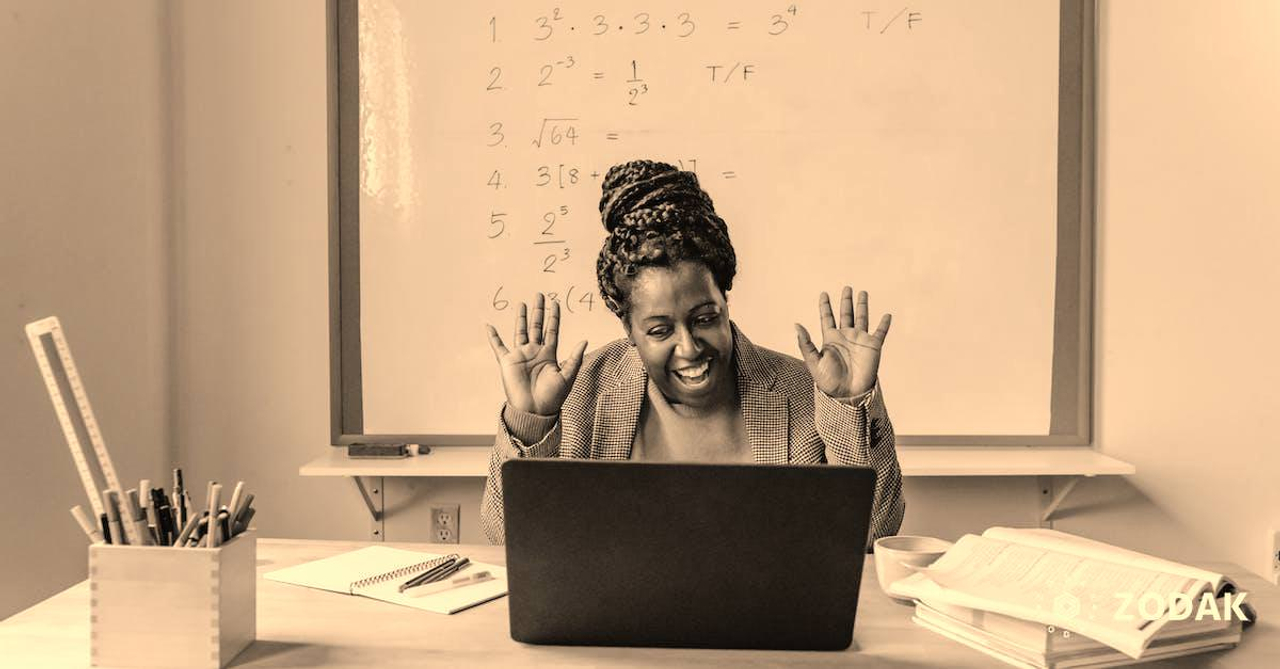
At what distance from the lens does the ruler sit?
3.48ft

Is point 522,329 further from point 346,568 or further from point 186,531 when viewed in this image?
point 186,531

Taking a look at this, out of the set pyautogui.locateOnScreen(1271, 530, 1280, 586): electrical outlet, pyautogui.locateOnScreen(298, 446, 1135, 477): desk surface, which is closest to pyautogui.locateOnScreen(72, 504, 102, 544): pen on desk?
pyautogui.locateOnScreen(298, 446, 1135, 477): desk surface

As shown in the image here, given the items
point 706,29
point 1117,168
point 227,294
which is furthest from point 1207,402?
point 227,294

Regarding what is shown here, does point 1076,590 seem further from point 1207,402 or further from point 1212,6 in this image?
point 1212,6

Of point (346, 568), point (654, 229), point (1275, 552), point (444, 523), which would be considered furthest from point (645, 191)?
point (1275, 552)

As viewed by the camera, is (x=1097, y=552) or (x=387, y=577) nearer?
(x=1097, y=552)

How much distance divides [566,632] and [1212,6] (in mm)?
2254

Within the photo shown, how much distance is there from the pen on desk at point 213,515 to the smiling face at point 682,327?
0.82 m

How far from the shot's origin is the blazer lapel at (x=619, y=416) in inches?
71.6

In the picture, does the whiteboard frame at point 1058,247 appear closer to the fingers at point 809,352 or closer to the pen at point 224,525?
the fingers at point 809,352

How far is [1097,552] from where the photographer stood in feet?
3.75

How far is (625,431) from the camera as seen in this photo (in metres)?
1.82

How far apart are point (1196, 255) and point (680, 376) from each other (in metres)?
1.45

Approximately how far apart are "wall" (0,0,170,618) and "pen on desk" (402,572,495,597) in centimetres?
119
